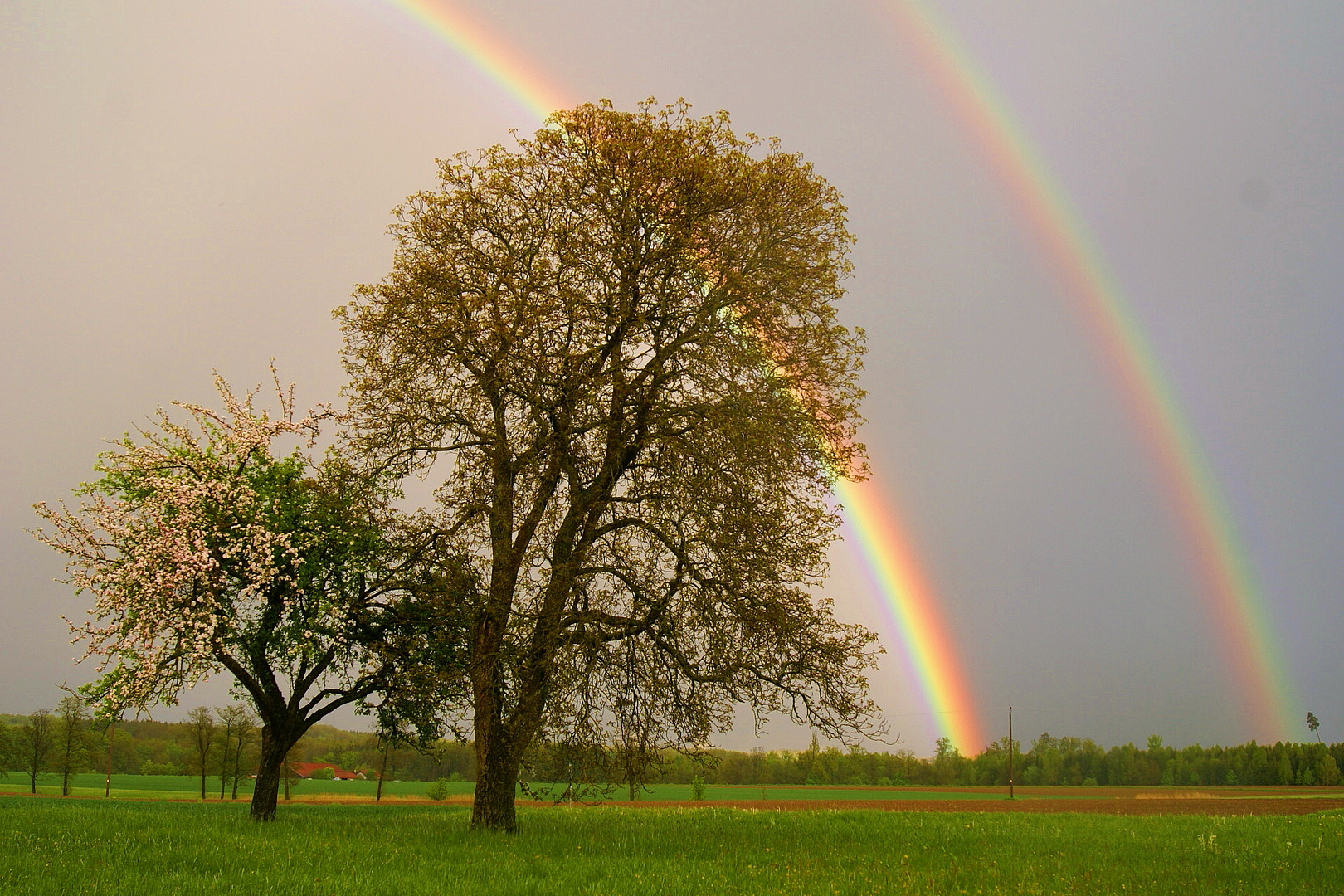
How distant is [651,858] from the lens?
1284 centimetres

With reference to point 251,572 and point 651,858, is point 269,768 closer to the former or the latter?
point 251,572

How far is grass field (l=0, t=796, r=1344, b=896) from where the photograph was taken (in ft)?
33.4

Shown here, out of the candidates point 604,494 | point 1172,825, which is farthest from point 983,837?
point 604,494

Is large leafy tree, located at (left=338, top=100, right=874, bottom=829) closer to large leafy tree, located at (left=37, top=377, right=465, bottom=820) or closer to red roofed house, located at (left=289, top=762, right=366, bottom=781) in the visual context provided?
large leafy tree, located at (left=37, top=377, right=465, bottom=820)

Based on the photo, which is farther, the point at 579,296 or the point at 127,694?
the point at 127,694

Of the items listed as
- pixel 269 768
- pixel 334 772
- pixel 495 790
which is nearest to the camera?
pixel 495 790

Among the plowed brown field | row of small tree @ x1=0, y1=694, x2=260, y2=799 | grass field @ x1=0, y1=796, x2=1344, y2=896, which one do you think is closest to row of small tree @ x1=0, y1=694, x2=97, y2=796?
row of small tree @ x1=0, y1=694, x2=260, y2=799

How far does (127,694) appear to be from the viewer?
19.6 metres

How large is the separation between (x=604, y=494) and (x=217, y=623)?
1026 cm

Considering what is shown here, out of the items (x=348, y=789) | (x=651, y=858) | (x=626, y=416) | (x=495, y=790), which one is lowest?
(x=348, y=789)

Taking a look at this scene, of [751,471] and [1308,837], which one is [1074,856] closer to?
[1308,837]

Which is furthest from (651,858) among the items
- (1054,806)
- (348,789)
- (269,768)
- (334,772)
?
(334,772)

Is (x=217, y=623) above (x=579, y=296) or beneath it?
beneath

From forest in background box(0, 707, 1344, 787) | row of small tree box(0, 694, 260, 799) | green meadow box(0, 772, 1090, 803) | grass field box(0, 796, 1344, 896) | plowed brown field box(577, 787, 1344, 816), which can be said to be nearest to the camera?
grass field box(0, 796, 1344, 896)
